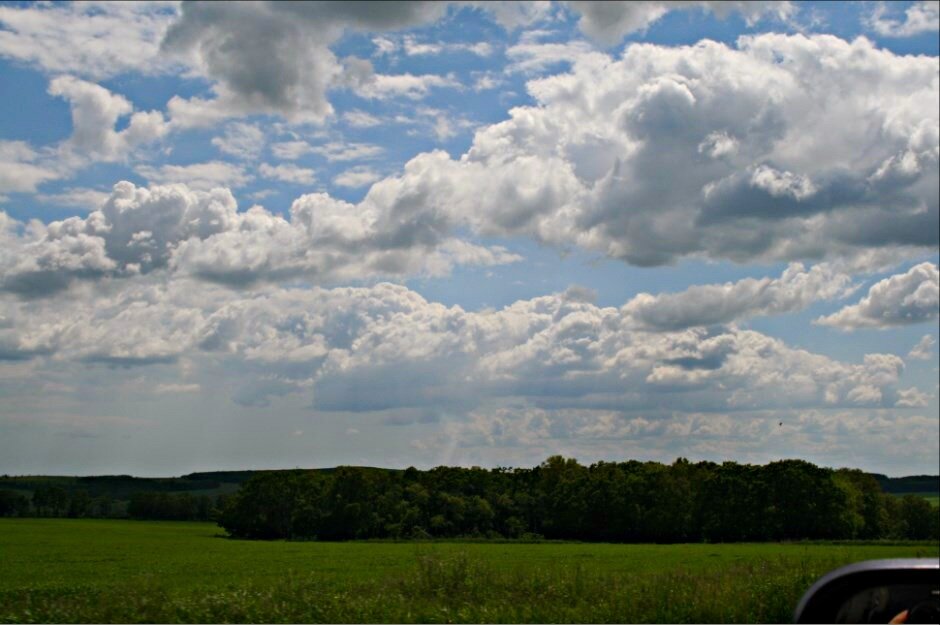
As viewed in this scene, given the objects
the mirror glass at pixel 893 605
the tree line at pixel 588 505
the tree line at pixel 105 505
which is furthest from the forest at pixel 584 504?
the mirror glass at pixel 893 605

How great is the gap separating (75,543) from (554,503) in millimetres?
57595

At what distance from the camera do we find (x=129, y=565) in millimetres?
55031

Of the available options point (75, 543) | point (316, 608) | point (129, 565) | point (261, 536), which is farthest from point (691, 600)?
point (261, 536)

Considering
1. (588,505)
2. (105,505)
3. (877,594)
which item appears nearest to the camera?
(877,594)

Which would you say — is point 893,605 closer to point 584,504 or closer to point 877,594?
point 877,594

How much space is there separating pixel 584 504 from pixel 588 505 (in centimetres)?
49

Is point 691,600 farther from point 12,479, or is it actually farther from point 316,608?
point 12,479

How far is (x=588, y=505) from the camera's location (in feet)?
370

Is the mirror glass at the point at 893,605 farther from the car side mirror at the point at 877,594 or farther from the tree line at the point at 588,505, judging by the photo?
the tree line at the point at 588,505

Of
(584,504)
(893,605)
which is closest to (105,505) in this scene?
(584,504)

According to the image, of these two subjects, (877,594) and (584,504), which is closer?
(877,594)

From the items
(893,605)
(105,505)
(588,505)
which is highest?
(893,605)

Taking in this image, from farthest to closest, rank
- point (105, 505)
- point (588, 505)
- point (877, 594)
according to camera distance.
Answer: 1. point (105, 505)
2. point (588, 505)
3. point (877, 594)

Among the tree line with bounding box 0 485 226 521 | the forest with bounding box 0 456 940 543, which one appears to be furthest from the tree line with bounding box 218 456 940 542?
the tree line with bounding box 0 485 226 521
